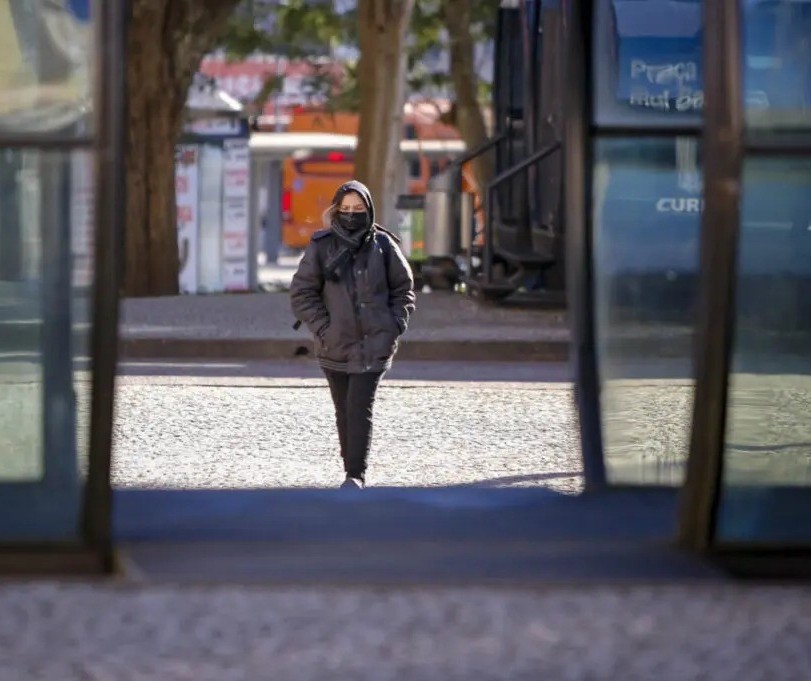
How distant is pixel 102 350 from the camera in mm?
5871

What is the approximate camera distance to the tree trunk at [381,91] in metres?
22.7

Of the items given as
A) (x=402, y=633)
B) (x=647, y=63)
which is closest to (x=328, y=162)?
(x=647, y=63)

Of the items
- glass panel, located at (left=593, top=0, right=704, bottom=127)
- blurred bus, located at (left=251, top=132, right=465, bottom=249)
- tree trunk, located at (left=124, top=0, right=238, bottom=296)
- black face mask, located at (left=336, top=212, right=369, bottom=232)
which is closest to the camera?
glass panel, located at (left=593, top=0, right=704, bottom=127)

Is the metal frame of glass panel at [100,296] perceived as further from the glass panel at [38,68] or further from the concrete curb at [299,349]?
the concrete curb at [299,349]

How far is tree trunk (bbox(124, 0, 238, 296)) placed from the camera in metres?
22.3

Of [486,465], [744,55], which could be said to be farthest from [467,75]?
[744,55]

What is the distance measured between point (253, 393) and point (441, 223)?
1164 cm

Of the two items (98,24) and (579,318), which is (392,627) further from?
(579,318)

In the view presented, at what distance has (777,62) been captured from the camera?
6043 mm

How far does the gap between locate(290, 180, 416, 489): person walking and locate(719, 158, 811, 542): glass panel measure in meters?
2.54

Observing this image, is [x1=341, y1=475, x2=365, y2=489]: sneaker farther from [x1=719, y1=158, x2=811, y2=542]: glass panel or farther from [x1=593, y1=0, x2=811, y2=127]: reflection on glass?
[x1=719, y1=158, x2=811, y2=542]: glass panel

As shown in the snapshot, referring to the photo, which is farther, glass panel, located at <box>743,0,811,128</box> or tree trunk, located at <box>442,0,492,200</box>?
tree trunk, located at <box>442,0,492,200</box>

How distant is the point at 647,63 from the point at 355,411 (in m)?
2.09

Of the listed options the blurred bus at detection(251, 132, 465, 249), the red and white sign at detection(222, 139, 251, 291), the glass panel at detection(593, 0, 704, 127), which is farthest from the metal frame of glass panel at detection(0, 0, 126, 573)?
the blurred bus at detection(251, 132, 465, 249)
